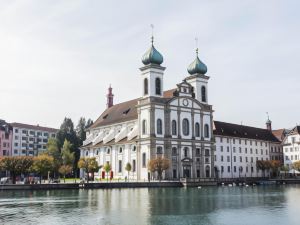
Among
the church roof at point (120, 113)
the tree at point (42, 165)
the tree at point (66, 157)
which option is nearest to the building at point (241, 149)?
the church roof at point (120, 113)

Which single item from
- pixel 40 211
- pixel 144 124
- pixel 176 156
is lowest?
pixel 40 211

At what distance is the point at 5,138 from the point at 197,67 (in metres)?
59.2

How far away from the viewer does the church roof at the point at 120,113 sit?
314ft

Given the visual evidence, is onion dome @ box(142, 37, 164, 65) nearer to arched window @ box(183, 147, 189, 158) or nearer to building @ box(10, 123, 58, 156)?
arched window @ box(183, 147, 189, 158)

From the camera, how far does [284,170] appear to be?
11069 centimetres

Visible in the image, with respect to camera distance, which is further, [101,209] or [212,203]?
[212,203]

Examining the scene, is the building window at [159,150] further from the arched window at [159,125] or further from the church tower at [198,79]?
the church tower at [198,79]

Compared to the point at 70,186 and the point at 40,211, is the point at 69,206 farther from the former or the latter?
the point at 70,186

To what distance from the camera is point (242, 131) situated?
366ft

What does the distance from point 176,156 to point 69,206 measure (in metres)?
48.3

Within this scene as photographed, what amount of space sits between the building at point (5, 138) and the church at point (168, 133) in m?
30.4

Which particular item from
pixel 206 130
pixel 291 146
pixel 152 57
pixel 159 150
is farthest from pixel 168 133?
pixel 291 146

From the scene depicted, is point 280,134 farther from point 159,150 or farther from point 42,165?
point 42,165

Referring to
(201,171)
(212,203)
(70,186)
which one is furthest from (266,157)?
(212,203)
